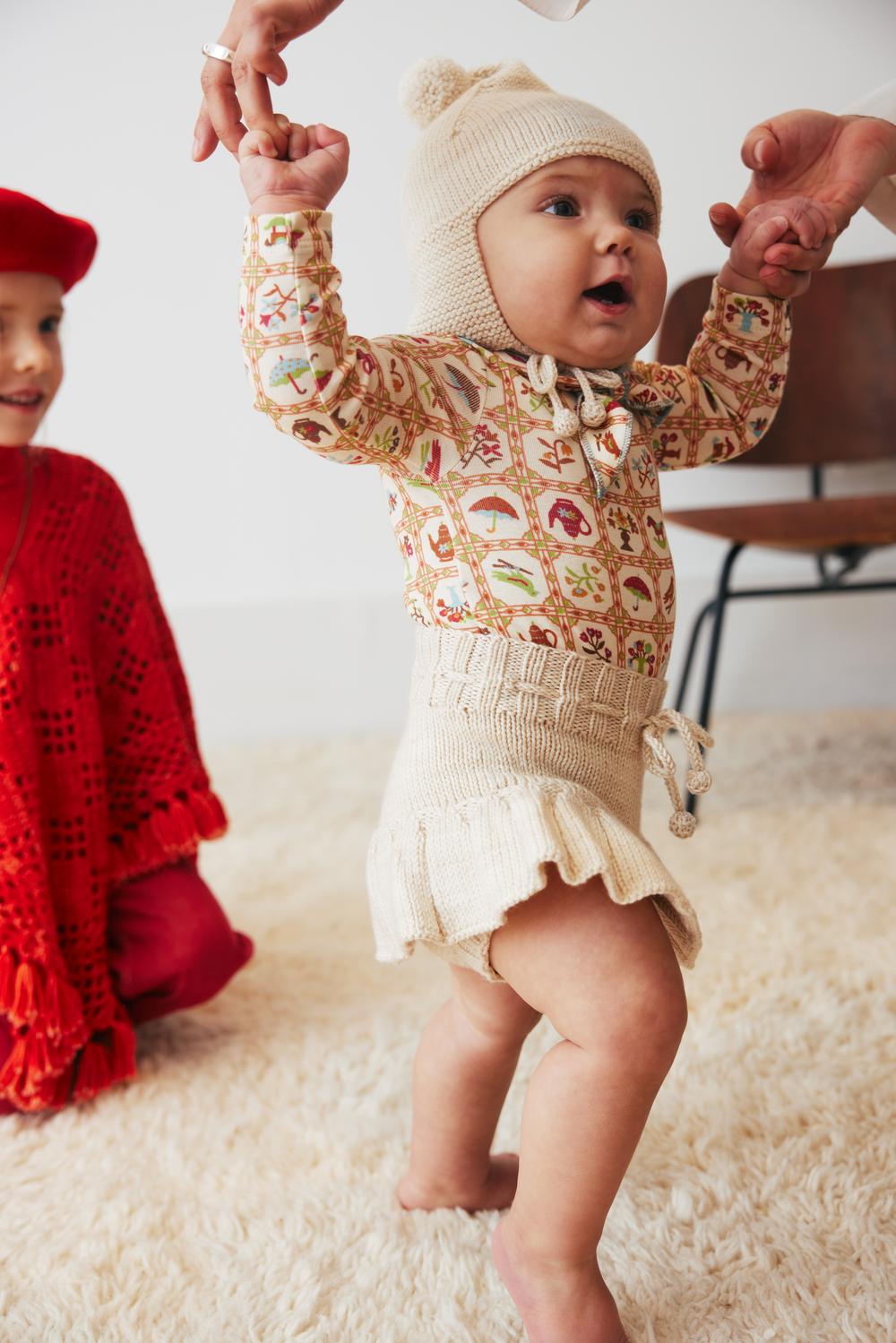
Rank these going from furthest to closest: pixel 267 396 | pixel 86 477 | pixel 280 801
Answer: pixel 280 801 → pixel 86 477 → pixel 267 396

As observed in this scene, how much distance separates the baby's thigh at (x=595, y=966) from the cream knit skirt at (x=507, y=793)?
20 mm

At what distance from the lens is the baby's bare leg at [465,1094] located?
2.32 feet

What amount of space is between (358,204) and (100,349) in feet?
2.05

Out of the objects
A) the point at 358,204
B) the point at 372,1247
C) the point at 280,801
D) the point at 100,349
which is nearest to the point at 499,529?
the point at 372,1247

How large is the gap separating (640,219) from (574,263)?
9cm

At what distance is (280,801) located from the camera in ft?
5.75

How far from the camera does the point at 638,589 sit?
0.69 meters

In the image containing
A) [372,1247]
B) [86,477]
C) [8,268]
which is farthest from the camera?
[86,477]

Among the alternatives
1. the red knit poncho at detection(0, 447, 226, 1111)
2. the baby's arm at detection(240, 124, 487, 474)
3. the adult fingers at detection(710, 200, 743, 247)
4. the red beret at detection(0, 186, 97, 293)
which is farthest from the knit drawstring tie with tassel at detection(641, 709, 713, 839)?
the red beret at detection(0, 186, 97, 293)

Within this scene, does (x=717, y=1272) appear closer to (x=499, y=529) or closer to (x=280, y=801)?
(x=499, y=529)

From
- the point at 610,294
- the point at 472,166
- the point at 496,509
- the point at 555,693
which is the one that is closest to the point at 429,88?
the point at 472,166

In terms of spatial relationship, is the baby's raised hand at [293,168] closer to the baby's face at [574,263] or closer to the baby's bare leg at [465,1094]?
the baby's face at [574,263]

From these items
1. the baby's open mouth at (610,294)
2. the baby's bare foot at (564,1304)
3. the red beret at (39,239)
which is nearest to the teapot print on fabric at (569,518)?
the baby's open mouth at (610,294)

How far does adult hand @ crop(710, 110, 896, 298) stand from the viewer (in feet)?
2.47
